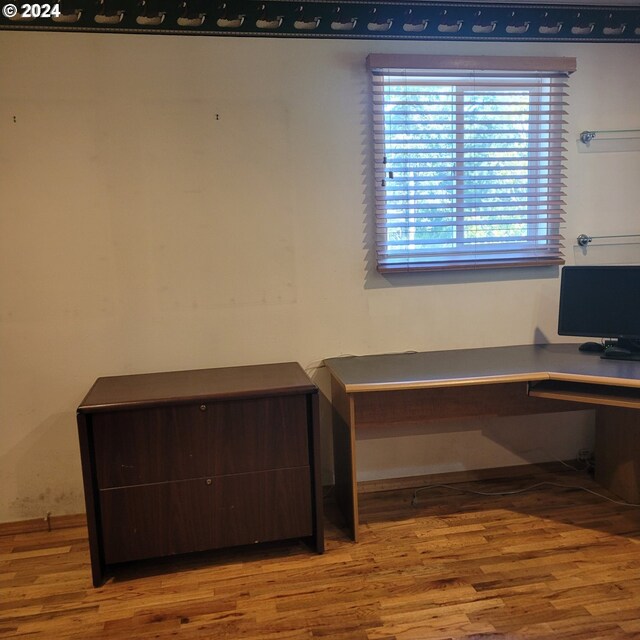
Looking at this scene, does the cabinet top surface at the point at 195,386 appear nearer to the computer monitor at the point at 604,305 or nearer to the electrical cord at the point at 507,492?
the electrical cord at the point at 507,492

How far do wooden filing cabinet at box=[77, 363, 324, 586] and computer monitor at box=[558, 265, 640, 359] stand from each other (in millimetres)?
1367

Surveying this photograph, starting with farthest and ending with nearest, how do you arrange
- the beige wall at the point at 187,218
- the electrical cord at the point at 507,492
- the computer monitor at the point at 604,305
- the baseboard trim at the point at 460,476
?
the baseboard trim at the point at 460,476 < the electrical cord at the point at 507,492 < the computer monitor at the point at 604,305 < the beige wall at the point at 187,218

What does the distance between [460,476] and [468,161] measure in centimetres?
166

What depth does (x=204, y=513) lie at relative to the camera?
222 cm

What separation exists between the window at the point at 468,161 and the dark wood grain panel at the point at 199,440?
98 cm

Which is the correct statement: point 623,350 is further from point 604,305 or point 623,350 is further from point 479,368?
point 479,368

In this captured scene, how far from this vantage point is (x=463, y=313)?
287 centimetres

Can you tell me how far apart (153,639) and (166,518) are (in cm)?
45

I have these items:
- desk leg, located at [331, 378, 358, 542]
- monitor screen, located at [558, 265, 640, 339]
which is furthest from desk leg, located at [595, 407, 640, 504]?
desk leg, located at [331, 378, 358, 542]

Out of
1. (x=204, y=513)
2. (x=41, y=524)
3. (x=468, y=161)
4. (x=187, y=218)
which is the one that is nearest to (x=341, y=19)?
(x=468, y=161)

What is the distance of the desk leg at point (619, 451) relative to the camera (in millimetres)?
2652

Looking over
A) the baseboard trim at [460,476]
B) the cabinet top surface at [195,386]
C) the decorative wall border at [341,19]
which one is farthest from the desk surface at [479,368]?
the decorative wall border at [341,19]

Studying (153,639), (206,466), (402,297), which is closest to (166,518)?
(206,466)

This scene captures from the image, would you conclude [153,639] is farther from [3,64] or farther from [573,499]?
[3,64]
